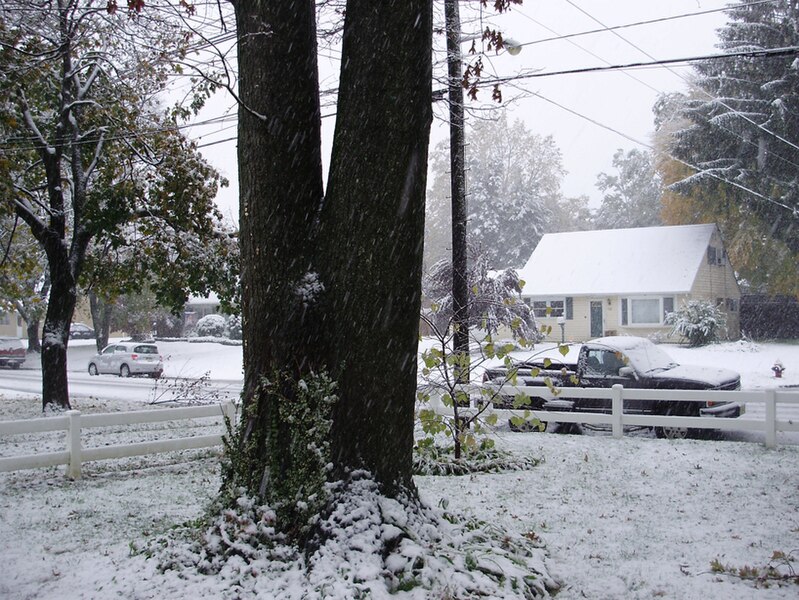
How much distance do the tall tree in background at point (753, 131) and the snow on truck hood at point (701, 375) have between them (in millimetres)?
23595

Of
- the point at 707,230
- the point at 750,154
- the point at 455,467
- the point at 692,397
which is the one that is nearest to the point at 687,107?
the point at 750,154

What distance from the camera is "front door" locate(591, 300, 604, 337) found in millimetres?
33188

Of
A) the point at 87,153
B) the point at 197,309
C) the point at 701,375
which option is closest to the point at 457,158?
the point at 701,375

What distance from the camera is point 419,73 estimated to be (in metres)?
5.40

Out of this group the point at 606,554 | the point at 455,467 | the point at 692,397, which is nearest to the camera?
the point at 606,554

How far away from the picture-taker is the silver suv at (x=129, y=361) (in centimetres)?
3183

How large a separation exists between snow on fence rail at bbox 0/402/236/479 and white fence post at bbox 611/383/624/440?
6.06 m

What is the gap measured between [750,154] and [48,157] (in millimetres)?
33045

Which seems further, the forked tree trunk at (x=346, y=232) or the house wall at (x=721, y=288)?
the house wall at (x=721, y=288)

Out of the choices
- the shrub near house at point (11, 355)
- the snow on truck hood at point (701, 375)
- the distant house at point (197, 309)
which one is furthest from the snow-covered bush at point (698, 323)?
the shrub near house at point (11, 355)

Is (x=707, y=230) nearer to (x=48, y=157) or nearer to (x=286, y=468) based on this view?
(x=48, y=157)

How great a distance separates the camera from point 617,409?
11.5m

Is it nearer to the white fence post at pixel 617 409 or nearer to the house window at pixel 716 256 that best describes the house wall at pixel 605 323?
the house window at pixel 716 256

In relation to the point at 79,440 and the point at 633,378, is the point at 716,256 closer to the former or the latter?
the point at 633,378
